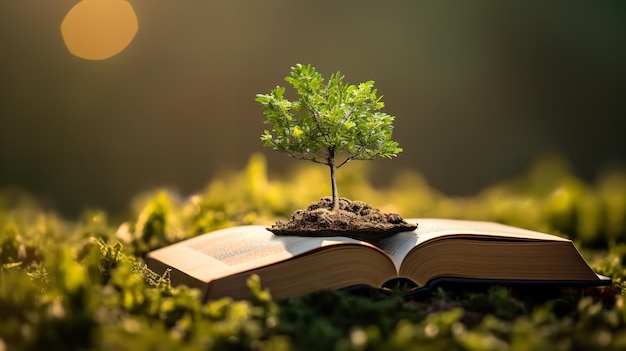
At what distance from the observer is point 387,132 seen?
2912 millimetres

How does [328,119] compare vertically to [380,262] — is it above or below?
above

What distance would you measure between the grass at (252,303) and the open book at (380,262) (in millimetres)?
70

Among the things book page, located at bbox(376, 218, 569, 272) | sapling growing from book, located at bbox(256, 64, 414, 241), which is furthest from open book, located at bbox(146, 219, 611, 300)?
sapling growing from book, located at bbox(256, 64, 414, 241)

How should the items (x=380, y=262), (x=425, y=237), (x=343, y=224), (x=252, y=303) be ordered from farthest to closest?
1. (x=343, y=224)
2. (x=425, y=237)
3. (x=380, y=262)
4. (x=252, y=303)

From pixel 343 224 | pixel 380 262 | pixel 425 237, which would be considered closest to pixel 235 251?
pixel 343 224

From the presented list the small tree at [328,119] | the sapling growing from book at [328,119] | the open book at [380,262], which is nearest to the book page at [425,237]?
the open book at [380,262]

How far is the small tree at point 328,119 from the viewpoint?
278 cm

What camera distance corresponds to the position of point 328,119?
109 inches

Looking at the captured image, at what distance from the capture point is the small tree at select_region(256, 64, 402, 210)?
2775mm

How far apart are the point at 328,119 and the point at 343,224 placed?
424mm

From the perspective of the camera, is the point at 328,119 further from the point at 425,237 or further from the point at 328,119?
the point at 425,237

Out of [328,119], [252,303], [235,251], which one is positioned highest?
[328,119]

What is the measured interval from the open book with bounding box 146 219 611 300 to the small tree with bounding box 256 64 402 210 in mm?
386

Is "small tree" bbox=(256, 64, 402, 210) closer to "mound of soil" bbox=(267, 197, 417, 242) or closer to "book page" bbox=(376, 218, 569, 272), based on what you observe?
"mound of soil" bbox=(267, 197, 417, 242)
